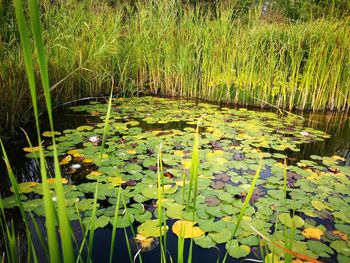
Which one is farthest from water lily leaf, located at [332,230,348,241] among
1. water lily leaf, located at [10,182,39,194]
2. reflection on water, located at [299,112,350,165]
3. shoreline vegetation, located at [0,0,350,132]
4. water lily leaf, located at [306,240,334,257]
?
shoreline vegetation, located at [0,0,350,132]

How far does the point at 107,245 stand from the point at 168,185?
1.69 feet

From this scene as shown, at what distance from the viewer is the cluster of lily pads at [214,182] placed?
4.36 ft

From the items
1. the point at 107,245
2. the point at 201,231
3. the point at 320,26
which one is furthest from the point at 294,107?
the point at 107,245

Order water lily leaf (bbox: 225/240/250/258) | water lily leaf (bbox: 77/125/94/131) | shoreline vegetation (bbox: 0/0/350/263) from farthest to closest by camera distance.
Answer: water lily leaf (bbox: 77/125/94/131), water lily leaf (bbox: 225/240/250/258), shoreline vegetation (bbox: 0/0/350/263)

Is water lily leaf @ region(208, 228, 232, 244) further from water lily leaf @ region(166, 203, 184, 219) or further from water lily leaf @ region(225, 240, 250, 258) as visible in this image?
water lily leaf @ region(166, 203, 184, 219)

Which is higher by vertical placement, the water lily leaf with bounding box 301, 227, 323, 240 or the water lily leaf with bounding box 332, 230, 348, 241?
the water lily leaf with bounding box 301, 227, 323, 240

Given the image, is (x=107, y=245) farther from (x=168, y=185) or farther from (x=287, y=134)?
(x=287, y=134)

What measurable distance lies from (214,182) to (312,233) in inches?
24.2

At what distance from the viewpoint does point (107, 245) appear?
133cm

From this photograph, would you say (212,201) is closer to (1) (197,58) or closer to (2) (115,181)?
(2) (115,181)

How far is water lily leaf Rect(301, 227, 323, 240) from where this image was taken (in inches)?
52.9

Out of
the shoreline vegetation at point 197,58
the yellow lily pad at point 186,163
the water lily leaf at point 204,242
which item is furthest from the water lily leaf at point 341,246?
the shoreline vegetation at point 197,58

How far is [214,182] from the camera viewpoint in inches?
70.1

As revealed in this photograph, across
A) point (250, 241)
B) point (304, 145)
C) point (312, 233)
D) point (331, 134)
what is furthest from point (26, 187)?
point (331, 134)
